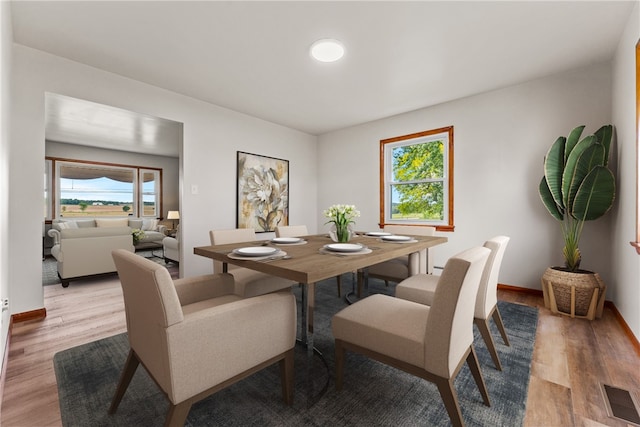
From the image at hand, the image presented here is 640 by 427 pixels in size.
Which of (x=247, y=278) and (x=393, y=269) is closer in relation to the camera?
(x=247, y=278)

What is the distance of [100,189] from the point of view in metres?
6.63

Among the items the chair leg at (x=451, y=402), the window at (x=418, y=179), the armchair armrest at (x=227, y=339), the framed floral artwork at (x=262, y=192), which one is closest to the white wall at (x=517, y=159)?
the window at (x=418, y=179)

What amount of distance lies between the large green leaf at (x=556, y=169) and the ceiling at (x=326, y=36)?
2.83 feet

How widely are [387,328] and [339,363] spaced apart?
1.28ft

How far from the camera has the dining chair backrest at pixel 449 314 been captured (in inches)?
40.4

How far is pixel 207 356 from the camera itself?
1002 millimetres

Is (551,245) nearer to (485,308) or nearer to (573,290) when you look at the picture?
(573,290)

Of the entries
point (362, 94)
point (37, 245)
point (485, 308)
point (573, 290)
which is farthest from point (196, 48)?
point (573, 290)

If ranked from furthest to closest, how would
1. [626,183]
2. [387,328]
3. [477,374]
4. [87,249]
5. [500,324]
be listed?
[87,249], [626,183], [500,324], [477,374], [387,328]

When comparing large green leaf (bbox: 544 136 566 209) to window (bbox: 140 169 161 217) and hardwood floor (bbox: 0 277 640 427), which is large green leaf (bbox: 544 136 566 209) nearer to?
hardwood floor (bbox: 0 277 640 427)

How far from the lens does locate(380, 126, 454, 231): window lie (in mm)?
3715

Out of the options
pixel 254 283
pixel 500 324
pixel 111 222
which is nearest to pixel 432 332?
pixel 500 324

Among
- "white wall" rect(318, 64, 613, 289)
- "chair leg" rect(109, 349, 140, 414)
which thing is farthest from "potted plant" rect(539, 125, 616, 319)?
"chair leg" rect(109, 349, 140, 414)

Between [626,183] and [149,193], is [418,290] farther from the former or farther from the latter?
[149,193]
